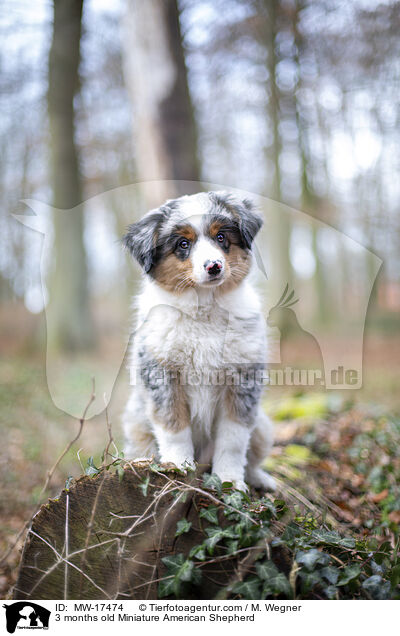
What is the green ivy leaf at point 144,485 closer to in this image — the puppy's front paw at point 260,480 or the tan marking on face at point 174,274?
the tan marking on face at point 174,274

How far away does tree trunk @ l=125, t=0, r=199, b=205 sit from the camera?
455 cm

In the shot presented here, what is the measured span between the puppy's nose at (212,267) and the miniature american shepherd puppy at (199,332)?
2.8 inches

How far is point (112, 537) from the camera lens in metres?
1.98

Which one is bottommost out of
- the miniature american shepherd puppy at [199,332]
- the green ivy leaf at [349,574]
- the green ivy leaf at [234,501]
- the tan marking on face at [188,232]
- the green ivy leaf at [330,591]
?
the green ivy leaf at [330,591]

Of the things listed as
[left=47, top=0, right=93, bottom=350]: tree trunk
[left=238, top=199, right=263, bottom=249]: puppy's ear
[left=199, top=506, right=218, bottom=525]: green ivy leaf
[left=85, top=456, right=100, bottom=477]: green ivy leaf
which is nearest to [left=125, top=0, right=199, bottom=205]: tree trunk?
[left=238, top=199, right=263, bottom=249]: puppy's ear

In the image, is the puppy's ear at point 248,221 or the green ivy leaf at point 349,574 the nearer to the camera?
the green ivy leaf at point 349,574

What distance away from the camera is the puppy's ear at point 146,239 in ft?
8.54

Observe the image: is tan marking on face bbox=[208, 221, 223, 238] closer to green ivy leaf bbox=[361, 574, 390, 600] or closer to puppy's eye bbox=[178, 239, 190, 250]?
puppy's eye bbox=[178, 239, 190, 250]

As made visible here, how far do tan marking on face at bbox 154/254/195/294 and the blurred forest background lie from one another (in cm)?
107

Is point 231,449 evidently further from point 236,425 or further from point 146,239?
point 146,239

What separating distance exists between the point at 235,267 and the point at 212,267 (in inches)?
10.9

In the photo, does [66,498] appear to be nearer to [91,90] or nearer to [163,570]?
[163,570]
